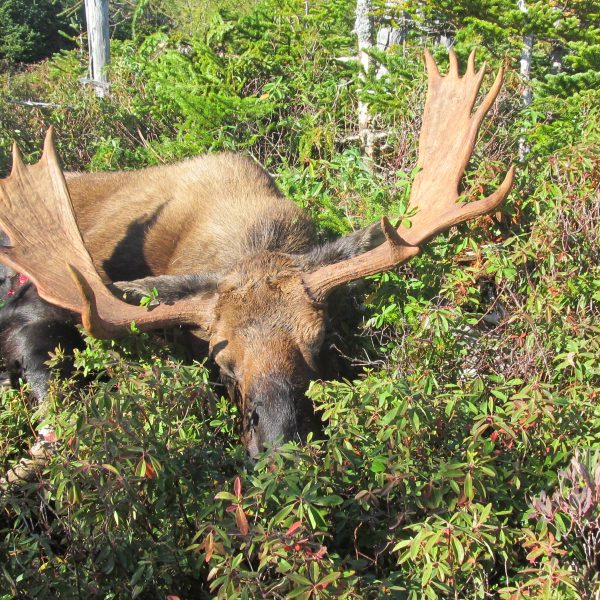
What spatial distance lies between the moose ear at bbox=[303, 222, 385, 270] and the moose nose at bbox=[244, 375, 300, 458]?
1027 mm

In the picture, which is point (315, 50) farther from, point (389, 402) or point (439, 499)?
point (439, 499)

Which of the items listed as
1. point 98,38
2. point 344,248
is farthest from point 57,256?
point 98,38

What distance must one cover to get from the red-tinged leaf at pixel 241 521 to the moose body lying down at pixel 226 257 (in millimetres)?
1092

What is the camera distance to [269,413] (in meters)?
4.15

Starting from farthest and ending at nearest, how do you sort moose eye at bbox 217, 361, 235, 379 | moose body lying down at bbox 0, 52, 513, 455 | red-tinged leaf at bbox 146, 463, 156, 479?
moose eye at bbox 217, 361, 235, 379 → moose body lying down at bbox 0, 52, 513, 455 → red-tinged leaf at bbox 146, 463, 156, 479

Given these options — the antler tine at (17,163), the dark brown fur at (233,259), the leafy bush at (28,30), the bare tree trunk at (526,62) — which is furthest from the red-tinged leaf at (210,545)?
the leafy bush at (28,30)

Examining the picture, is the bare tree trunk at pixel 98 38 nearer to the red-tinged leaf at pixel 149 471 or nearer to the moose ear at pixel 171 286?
the moose ear at pixel 171 286

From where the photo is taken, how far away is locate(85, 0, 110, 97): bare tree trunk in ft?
37.6

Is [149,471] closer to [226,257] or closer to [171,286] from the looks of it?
[171,286]

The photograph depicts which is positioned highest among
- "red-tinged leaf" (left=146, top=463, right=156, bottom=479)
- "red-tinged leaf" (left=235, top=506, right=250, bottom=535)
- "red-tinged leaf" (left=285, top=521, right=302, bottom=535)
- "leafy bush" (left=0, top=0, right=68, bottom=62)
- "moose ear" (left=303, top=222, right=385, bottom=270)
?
"red-tinged leaf" (left=285, top=521, right=302, bottom=535)

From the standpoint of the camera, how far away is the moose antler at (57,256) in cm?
480

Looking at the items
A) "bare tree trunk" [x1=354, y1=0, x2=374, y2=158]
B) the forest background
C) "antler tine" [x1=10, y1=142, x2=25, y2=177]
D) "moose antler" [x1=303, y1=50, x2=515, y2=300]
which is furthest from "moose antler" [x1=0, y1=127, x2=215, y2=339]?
"bare tree trunk" [x1=354, y1=0, x2=374, y2=158]

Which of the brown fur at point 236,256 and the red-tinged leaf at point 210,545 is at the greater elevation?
the red-tinged leaf at point 210,545

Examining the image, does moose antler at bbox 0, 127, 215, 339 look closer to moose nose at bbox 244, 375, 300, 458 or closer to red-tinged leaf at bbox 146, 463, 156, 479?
moose nose at bbox 244, 375, 300, 458
